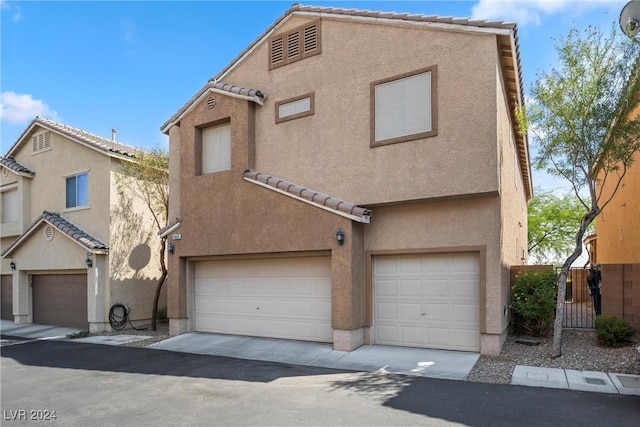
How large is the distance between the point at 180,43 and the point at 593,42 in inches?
446

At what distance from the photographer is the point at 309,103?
40.1 feet

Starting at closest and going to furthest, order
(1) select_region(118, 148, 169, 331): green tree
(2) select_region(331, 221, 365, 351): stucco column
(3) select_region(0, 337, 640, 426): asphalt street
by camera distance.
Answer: (3) select_region(0, 337, 640, 426): asphalt street → (2) select_region(331, 221, 365, 351): stucco column → (1) select_region(118, 148, 169, 331): green tree

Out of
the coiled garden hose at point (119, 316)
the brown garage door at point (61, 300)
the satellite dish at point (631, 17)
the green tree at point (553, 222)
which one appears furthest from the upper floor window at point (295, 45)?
the green tree at point (553, 222)

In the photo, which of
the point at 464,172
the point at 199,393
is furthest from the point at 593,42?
the point at 199,393

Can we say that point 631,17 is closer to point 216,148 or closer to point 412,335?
point 412,335

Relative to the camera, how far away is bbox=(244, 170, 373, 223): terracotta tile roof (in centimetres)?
1073

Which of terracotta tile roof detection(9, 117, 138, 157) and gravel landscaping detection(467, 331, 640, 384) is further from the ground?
terracotta tile roof detection(9, 117, 138, 157)

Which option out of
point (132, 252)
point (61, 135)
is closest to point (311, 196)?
point (132, 252)

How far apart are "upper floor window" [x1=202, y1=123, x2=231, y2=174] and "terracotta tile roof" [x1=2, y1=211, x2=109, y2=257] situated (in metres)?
5.31

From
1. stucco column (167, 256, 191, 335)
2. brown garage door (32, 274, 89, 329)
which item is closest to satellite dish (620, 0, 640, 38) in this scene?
stucco column (167, 256, 191, 335)

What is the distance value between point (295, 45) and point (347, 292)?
723cm

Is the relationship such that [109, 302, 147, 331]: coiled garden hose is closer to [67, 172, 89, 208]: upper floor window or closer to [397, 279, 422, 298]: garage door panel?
[67, 172, 89, 208]: upper floor window

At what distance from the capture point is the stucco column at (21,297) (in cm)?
1881

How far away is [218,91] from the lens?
13477 millimetres
